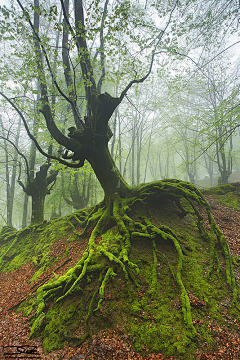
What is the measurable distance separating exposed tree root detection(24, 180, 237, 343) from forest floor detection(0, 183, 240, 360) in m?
0.23

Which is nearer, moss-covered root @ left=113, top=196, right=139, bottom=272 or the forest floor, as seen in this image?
the forest floor

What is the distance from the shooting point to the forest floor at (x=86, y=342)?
2141 mm

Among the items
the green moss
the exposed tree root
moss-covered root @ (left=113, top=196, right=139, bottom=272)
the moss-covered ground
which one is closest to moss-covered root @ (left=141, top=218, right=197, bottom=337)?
the exposed tree root

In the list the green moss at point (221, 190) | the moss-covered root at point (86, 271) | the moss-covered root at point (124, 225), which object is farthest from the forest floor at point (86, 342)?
the green moss at point (221, 190)

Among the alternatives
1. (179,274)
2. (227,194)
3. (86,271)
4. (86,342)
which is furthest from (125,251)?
(227,194)

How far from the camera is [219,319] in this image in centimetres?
241

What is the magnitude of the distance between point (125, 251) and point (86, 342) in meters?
1.65

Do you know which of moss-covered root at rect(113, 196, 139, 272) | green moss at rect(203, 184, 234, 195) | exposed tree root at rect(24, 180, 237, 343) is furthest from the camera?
green moss at rect(203, 184, 234, 195)

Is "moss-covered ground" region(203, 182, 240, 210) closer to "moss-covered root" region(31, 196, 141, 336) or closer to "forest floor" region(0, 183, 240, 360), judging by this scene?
"forest floor" region(0, 183, 240, 360)

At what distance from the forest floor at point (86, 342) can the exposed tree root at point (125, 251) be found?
232mm

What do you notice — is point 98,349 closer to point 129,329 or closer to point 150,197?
point 129,329

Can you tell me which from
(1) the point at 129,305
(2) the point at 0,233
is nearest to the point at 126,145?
(2) the point at 0,233

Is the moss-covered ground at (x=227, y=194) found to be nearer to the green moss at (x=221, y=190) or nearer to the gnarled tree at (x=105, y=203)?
the green moss at (x=221, y=190)

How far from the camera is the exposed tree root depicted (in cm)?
299
